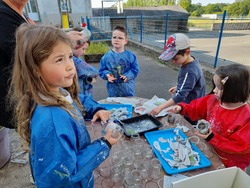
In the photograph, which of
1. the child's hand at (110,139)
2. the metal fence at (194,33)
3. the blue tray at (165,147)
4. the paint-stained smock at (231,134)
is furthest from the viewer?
the metal fence at (194,33)

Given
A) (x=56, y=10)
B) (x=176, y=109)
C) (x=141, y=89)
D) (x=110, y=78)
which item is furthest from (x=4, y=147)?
(x=56, y=10)

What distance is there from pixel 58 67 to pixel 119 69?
1904mm

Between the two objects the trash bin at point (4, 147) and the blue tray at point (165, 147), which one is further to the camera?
the trash bin at point (4, 147)

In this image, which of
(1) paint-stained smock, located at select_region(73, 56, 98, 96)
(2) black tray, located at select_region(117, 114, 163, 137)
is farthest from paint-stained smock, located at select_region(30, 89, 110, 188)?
(1) paint-stained smock, located at select_region(73, 56, 98, 96)

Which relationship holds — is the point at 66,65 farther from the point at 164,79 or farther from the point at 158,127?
the point at 164,79

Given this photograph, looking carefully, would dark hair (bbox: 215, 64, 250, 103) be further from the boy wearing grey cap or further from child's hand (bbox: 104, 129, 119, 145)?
child's hand (bbox: 104, 129, 119, 145)

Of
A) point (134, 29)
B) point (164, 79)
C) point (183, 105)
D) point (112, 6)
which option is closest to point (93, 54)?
point (164, 79)

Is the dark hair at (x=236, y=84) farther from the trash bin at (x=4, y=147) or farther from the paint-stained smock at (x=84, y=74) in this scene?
the trash bin at (x=4, y=147)

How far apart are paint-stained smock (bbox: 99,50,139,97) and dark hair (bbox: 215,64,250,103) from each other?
4.85ft

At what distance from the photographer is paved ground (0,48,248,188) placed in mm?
2234

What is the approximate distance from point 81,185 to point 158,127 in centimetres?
84

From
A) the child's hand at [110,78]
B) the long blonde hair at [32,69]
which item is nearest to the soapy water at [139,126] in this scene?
the long blonde hair at [32,69]

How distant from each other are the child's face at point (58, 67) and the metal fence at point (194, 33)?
6.50m

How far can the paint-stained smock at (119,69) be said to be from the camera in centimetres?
272
